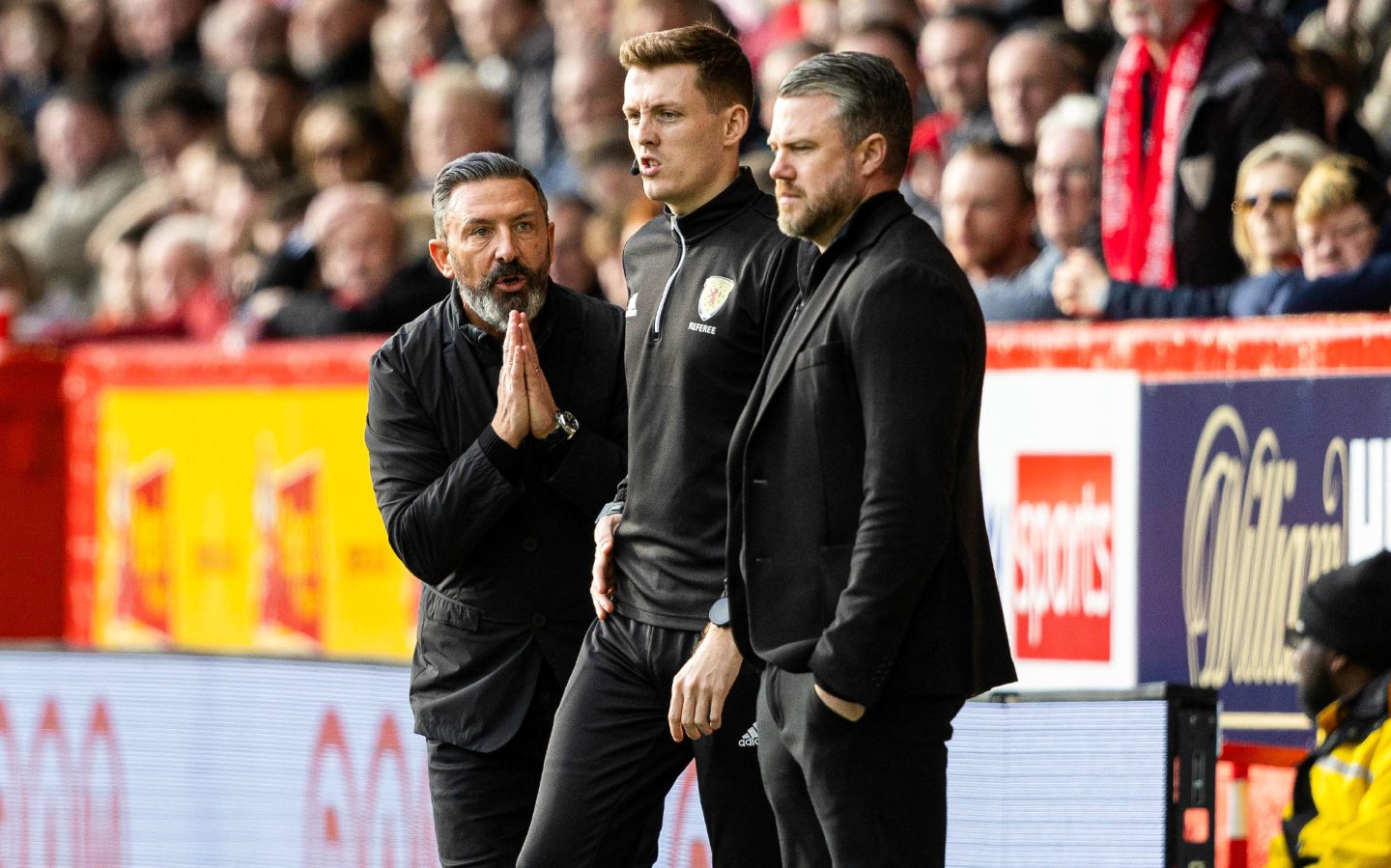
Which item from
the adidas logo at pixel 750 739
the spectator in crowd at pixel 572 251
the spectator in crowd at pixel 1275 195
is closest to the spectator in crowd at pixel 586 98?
the spectator in crowd at pixel 572 251

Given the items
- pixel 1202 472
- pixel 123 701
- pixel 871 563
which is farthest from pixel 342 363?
pixel 871 563

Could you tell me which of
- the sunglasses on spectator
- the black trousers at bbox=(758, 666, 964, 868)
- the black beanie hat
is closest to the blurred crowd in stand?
the sunglasses on spectator

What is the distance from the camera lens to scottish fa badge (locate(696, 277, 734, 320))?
4879 mm

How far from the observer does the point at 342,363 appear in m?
9.63

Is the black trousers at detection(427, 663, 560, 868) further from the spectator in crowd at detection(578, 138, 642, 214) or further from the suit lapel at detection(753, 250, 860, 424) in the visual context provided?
the spectator in crowd at detection(578, 138, 642, 214)

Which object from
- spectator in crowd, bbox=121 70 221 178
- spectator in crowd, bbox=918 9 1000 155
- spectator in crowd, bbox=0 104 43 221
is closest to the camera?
spectator in crowd, bbox=918 9 1000 155

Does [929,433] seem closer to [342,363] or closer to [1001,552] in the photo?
[1001,552]

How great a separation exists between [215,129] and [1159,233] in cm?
705

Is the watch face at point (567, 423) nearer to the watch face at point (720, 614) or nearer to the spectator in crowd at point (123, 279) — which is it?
the watch face at point (720, 614)

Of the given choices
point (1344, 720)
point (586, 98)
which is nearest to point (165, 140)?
point (586, 98)

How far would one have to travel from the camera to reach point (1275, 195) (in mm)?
7492

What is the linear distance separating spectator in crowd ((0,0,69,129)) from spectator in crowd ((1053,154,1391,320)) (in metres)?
9.74

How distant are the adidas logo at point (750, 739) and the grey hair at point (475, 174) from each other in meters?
1.31

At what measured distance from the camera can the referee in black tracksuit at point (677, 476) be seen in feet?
16.1
